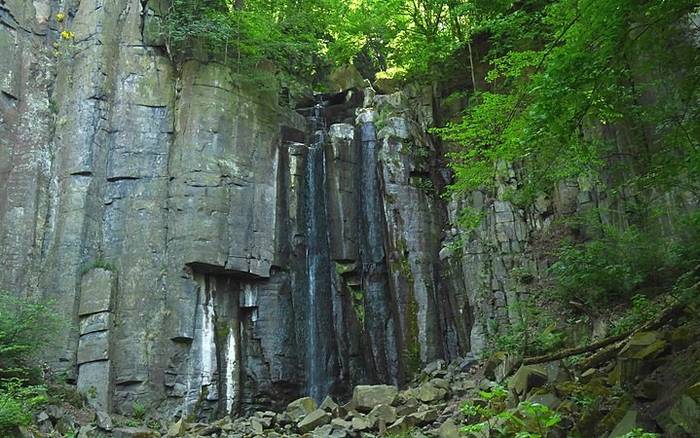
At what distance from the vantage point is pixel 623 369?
256 inches

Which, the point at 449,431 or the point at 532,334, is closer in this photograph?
the point at 449,431

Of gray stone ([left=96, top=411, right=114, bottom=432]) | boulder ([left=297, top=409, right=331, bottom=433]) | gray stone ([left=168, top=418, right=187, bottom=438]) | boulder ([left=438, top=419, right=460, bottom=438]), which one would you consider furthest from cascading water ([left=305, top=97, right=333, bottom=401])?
boulder ([left=438, top=419, right=460, bottom=438])

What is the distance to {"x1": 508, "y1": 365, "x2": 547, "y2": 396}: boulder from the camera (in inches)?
306

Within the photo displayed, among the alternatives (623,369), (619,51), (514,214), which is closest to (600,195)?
(514,214)

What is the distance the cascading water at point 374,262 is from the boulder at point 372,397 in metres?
3.95

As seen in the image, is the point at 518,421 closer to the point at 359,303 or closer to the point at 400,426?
the point at 400,426

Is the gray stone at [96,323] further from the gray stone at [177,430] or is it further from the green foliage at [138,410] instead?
the gray stone at [177,430]

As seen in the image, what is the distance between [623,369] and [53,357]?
533 inches

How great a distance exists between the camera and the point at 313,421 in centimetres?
1162

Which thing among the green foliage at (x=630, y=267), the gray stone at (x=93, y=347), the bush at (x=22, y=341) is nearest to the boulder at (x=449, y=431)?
the green foliage at (x=630, y=267)

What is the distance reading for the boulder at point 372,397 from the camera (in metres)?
11.9

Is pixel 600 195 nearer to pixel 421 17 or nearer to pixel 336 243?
pixel 336 243

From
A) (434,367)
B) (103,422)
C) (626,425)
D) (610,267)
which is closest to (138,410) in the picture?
(103,422)

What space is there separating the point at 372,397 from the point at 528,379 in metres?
4.85
